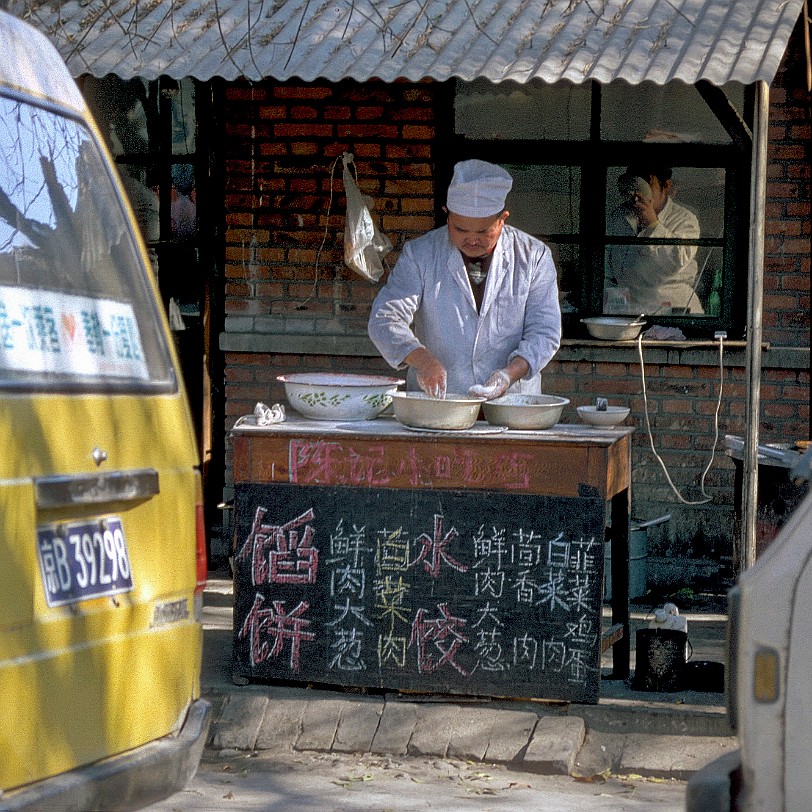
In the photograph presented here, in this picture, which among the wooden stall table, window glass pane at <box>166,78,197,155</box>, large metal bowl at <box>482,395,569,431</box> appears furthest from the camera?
window glass pane at <box>166,78,197,155</box>

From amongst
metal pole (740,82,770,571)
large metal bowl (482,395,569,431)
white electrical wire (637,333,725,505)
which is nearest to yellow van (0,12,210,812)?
large metal bowl (482,395,569,431)

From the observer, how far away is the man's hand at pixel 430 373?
18.7ft

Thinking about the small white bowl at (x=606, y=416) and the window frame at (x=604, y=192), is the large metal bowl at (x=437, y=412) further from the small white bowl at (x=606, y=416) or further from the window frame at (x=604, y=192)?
the window frame at (x=604, y=192)

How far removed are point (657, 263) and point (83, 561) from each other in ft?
17.3

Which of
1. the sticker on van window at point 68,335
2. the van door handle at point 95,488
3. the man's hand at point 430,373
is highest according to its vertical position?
the sticker on van window at point 68,335

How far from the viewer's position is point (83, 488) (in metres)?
3.25

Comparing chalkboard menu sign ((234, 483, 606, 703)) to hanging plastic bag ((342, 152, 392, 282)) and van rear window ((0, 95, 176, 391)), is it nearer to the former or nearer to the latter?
van rear window ((0, 95, 176, 391))

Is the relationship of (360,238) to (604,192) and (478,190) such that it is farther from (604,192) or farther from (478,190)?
(478,190)

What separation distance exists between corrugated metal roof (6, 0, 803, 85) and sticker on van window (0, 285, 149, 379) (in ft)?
9.72

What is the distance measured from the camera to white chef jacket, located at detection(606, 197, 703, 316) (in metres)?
7.89

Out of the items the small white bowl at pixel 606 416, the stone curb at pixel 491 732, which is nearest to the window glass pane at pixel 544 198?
the small white bowl at pixel 606 416

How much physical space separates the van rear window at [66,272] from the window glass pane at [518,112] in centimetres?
452

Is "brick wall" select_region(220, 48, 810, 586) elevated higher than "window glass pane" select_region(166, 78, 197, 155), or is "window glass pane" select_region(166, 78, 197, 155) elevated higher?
"window glass pane" select_region(166, 78, 197, 155)

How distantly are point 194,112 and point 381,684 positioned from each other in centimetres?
414
